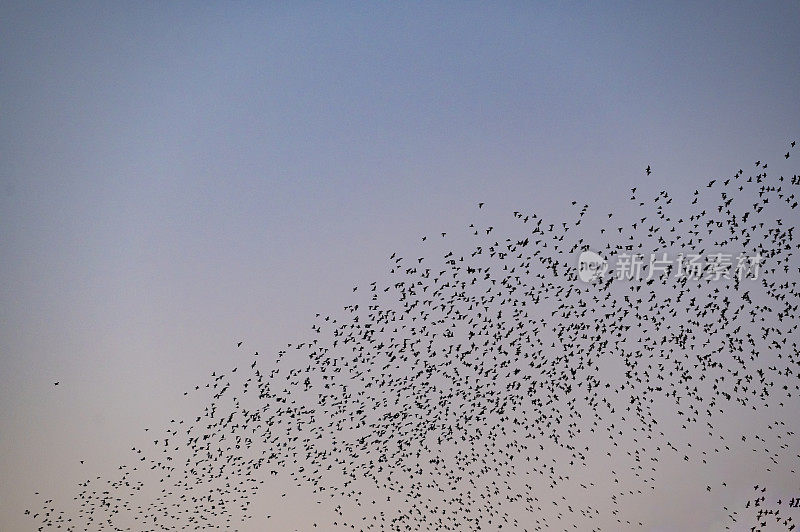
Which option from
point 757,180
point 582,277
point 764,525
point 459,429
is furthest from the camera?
point 764,525

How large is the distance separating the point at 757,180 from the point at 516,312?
8.50 meters

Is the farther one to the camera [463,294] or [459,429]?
→ [459,429]

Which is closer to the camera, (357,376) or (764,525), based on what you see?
(357,376)

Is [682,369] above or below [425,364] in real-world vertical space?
below

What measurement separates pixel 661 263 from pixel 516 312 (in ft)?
16.4

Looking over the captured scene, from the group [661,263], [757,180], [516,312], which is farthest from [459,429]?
[757,180]

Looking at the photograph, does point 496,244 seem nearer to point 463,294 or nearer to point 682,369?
point 463,294

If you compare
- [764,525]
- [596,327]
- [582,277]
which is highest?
[582,277]

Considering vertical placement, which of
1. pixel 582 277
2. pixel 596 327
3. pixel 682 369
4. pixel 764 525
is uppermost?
pixel 582 277

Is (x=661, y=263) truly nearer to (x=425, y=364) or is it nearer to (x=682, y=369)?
(x=682, y=369)

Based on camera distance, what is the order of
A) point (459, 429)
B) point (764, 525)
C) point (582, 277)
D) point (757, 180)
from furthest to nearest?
point (764, 525) → point (459, 429) → point (582, 277) → point (757, 180)

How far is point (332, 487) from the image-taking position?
25.3 m

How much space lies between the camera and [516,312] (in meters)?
22.5

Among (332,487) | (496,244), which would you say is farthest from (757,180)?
(332,487)
